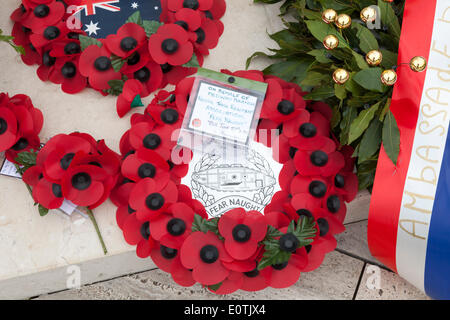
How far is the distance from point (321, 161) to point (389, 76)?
27 cm

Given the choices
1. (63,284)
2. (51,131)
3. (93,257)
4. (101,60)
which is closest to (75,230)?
(93,257)

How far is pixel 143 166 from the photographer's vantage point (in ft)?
3.66

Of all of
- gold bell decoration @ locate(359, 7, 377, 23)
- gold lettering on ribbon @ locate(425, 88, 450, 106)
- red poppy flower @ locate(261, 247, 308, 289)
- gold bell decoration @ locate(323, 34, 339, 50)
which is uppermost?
gold bell decoration @ locate(359, 7, 377, 23)

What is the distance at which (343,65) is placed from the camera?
1.11 m

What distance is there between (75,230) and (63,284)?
0.19m

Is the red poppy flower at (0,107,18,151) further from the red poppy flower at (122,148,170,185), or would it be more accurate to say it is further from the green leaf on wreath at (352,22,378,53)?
the green leaf on wreath at (352,22,378,53)

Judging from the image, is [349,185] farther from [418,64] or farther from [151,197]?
[151,197]

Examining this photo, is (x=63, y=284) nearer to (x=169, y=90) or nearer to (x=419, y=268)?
(x=169, y=90)

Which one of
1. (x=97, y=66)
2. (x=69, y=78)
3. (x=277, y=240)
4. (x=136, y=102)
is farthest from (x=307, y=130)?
(x=69, y=78)

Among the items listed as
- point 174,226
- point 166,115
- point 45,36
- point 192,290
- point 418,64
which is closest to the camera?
point 418,64

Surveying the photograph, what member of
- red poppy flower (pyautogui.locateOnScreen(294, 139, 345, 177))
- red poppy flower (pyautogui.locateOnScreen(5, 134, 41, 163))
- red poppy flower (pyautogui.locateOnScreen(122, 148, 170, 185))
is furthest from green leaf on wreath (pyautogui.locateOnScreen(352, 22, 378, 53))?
red poppy flower (pyautogui.locateOnScreen(5, 134, 41, 163))

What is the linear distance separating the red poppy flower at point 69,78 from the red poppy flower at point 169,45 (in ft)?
0.84

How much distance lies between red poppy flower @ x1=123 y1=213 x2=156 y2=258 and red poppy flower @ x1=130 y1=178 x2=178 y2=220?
4 cm

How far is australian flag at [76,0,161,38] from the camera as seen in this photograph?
A: 1.35 m
